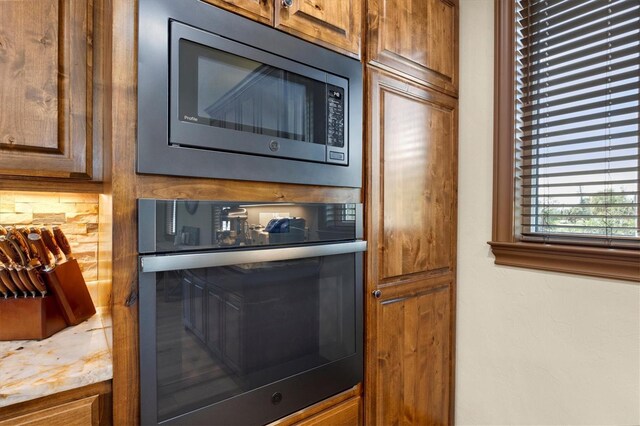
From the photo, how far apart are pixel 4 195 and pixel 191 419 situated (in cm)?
97

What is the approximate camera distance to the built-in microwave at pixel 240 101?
2.39 ft

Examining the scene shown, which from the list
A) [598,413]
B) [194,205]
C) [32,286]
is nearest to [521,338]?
[598,413]

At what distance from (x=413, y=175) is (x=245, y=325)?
0.84m

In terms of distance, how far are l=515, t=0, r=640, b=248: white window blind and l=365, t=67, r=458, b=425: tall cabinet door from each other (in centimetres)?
32

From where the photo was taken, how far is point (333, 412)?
106cm

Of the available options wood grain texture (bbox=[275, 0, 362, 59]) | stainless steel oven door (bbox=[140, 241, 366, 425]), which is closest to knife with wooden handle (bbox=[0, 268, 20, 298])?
stainless steel oven door (bbox=[140, 241, 366, 425])

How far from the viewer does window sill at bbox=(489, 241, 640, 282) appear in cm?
110

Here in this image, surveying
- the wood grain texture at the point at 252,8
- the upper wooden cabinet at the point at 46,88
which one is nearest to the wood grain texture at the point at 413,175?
the wood grain texture at the point at 252,8

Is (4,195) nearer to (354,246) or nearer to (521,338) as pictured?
(354,246)

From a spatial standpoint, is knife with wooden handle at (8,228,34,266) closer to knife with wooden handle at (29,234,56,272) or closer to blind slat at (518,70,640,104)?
knife with wooden handle at (29,234,56,272)

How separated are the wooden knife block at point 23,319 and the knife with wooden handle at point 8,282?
3 centimetres

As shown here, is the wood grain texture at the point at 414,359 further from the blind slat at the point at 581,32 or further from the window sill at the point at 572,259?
the blind slat at the point at 581,32

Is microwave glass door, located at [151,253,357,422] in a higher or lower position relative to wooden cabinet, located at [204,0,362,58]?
lower

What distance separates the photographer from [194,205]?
77 cm
